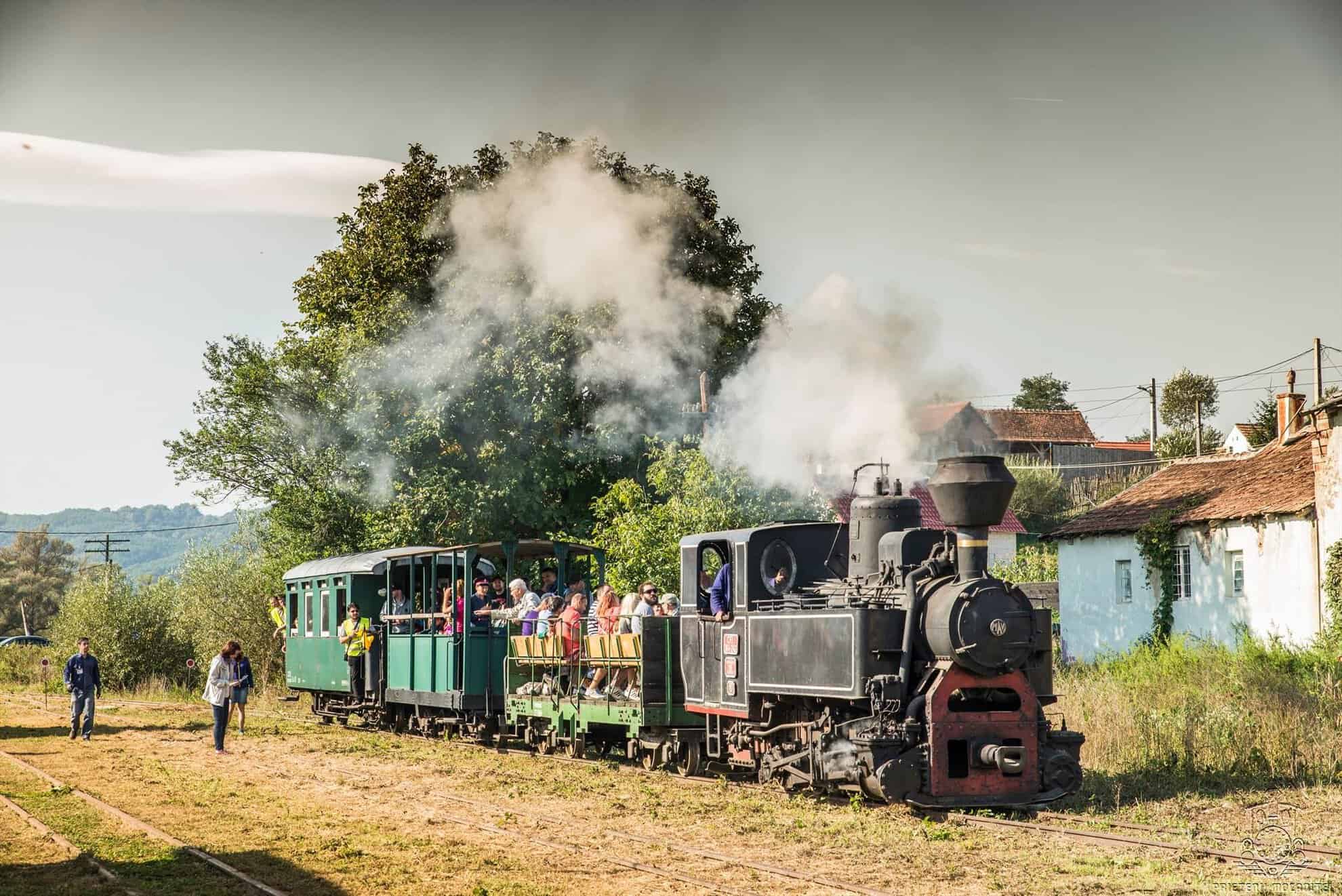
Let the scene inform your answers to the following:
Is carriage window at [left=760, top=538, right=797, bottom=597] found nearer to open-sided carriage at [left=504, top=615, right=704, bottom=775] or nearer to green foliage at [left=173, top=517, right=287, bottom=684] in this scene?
open-sided carriage at [left=504, top=615, right=704, bottom=775]

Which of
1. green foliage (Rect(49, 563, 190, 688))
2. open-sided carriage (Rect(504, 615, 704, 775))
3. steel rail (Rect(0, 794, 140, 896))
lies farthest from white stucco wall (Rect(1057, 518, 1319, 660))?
green foliage (Rect(49, 563, 190, 688))

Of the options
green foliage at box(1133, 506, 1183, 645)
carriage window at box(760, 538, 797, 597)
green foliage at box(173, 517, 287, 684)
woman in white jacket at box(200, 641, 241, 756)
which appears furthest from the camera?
green foliage at box(173, 517, 287, 684)

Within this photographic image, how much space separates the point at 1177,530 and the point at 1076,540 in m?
3.43

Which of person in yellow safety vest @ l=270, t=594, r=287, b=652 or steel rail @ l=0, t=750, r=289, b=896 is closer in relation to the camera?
steel rail @ l=0, t=750, r=289, b=896

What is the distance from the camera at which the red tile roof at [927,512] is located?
59.4 ft

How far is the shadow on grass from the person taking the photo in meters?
9.07

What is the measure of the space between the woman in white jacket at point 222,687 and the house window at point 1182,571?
1820 centimetres

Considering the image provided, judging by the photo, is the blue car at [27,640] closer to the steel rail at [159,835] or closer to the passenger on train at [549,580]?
the passenger on train at [549,580]

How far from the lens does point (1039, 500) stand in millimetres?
53094

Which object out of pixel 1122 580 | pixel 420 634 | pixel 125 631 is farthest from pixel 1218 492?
pixel 125 631

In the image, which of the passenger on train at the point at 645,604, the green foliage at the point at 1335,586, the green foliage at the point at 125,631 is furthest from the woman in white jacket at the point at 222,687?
the green foliage at the point at 125,631

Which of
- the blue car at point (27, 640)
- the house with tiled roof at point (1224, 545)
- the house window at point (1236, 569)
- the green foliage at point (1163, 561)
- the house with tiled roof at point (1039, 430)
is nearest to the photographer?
the house with tiled roof at point (1224, 545)

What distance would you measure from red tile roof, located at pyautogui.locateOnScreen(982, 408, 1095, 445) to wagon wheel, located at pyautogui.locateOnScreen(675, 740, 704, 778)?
53.2 meters
